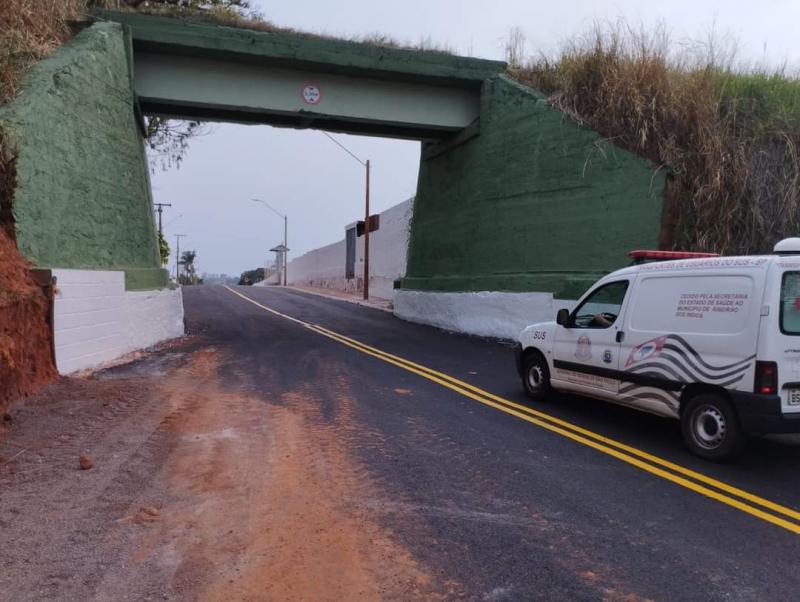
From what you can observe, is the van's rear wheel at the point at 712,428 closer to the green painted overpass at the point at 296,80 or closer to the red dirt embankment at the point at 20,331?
the red dirt embankment at the point at 20,331

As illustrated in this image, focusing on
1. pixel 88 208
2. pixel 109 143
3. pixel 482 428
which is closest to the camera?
pixel 482 428

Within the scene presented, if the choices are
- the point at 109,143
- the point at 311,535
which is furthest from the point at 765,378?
the point at 109,143

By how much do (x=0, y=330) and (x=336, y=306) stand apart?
778 inches

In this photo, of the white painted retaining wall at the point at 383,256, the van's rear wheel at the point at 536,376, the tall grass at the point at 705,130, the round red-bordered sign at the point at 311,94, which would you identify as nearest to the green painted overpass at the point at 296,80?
the round red-bordered sign at the point at 311,94

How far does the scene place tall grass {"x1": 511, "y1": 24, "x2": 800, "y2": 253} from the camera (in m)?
12.3

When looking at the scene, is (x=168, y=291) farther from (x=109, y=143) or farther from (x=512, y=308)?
(x=512, y=308)

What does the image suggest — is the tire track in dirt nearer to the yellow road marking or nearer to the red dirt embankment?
the red dirt embankment

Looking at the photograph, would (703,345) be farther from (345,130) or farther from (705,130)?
(345,130)

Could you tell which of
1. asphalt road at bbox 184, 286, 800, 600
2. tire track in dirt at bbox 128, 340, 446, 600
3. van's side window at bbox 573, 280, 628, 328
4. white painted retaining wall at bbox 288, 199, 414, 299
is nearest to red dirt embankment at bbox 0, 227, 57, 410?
tire track in dirt at bbox 128, 340, 446, 600

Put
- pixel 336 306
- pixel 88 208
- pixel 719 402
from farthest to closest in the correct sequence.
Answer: pixel 336 306 → pixel 88 208 → pixel 719 402

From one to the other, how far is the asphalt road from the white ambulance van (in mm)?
451

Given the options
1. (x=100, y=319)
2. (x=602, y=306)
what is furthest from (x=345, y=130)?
A: (x=602, y=306)

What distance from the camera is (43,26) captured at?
1262cm

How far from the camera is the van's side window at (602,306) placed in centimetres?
709
